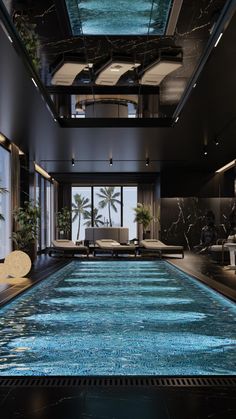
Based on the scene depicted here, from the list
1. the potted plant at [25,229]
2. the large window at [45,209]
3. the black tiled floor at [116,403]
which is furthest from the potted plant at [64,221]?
the black tiled floor at [116,403]

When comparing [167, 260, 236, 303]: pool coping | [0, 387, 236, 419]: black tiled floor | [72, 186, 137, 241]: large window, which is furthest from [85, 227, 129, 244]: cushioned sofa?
[0, 387, 236, 419]: black tiled floor

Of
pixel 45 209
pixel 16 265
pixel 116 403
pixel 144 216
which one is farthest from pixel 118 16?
pixel 45 209

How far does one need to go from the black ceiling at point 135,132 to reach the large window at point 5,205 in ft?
1.93

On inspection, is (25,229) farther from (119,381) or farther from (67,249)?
(119,381)

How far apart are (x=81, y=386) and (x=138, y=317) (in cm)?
265

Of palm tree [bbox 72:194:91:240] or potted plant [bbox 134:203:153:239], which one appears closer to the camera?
potted plant [bbox 134:203:153:239]

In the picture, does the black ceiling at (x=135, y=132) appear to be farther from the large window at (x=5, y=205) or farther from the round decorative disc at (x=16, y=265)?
the round decorative disc at (x=16, y=265)

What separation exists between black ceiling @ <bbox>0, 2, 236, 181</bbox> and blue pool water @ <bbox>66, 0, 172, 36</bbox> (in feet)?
2.89

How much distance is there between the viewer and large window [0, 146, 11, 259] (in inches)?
500

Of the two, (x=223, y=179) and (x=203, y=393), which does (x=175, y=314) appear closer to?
(x=203, y=393)

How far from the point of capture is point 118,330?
4.65 metres

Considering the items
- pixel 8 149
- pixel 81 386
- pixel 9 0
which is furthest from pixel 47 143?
pixel 81 386

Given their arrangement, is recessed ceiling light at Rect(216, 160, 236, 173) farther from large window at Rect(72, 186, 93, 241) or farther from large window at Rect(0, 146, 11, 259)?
large window at Rect(0, 146, 11, 259)

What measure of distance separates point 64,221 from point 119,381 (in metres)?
18.6
